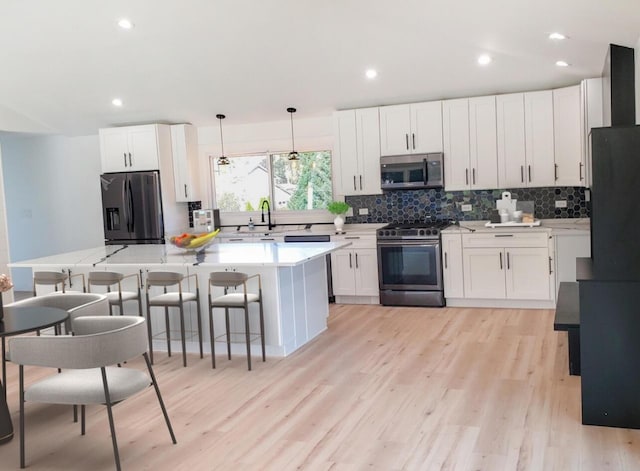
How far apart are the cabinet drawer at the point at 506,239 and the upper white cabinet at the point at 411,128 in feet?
3.61

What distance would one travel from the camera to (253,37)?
5.72m

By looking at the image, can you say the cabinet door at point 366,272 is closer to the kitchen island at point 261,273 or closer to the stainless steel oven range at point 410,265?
the stainless steel oven range at point 410,265

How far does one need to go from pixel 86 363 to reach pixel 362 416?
1.67 meters

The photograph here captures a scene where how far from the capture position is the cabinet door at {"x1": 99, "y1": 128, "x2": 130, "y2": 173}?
8031mm

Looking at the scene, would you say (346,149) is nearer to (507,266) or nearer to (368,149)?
(368,149)

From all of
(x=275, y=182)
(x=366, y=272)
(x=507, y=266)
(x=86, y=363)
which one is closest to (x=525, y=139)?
(x=507, y=266)

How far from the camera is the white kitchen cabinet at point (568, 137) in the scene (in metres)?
6.41

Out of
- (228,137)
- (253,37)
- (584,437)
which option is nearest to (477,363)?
(584,437)

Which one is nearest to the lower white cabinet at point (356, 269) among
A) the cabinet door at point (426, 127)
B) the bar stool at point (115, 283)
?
the cabinet door at point (426, 127)

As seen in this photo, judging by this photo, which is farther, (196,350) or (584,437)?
(196,350)

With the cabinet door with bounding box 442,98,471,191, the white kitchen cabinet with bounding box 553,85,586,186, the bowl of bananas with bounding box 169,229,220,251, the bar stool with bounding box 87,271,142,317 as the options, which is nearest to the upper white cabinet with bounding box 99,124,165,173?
the bowl of bananas with bounding box 169,229,220,251

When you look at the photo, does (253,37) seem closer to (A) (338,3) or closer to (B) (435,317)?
(A) (338,3)

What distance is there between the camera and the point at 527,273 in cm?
655

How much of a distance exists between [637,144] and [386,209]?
447 centimetres
